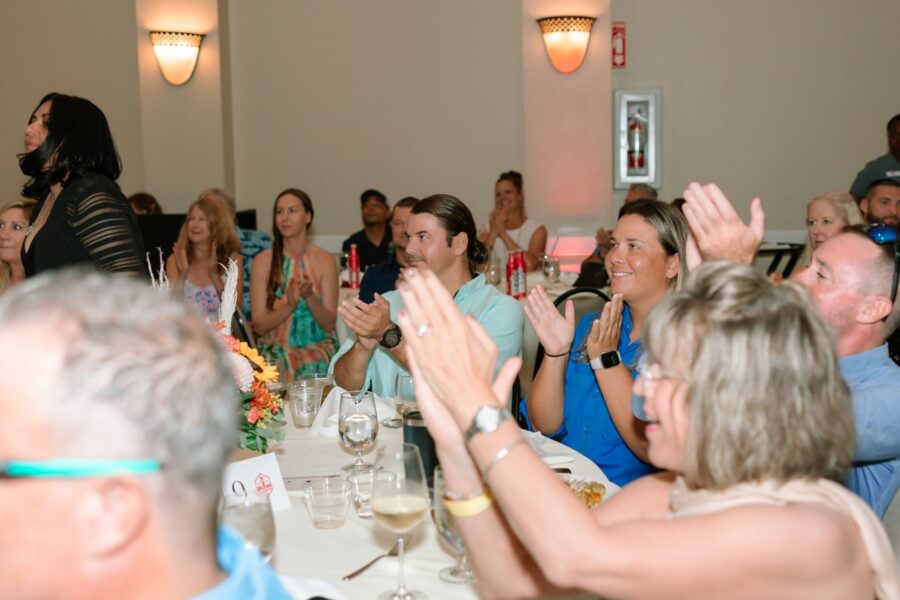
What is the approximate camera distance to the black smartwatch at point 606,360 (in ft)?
9.67

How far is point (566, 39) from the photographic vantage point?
7.98 m

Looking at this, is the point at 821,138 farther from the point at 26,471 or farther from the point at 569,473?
the point at 26,471

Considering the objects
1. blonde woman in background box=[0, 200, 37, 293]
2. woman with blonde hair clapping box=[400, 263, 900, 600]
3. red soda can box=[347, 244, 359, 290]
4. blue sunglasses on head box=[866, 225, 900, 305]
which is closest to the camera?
woman with blonde hair clapping box=[400, 263, 900, 600]

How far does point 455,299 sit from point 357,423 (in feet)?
4.45

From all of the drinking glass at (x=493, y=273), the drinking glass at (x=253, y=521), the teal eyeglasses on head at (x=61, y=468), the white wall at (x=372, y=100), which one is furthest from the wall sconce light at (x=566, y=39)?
the teal eyeglasses on head at (x=61, y=468)

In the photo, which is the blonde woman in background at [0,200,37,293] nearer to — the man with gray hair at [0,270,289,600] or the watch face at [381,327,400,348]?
the watch face at [381,327,400,348]

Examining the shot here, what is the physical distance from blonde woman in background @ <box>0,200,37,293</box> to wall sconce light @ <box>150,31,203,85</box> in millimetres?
3852

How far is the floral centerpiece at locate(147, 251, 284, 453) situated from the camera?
7.54 ft

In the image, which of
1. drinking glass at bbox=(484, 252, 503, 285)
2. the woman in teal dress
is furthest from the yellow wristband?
drinking glass at bbox=(484, 252, 503, 285)

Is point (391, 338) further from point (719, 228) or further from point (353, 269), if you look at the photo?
point (353, 269)

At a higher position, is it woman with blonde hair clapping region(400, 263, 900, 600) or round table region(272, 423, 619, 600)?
woman with blonde hair clapping region(400, 263, 900, 600)

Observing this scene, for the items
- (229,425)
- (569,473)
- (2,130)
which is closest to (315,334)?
(2,130)

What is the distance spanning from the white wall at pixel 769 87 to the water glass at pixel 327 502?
22.9 feet

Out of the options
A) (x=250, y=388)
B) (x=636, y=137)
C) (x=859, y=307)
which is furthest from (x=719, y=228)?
(x=636, y=137)
